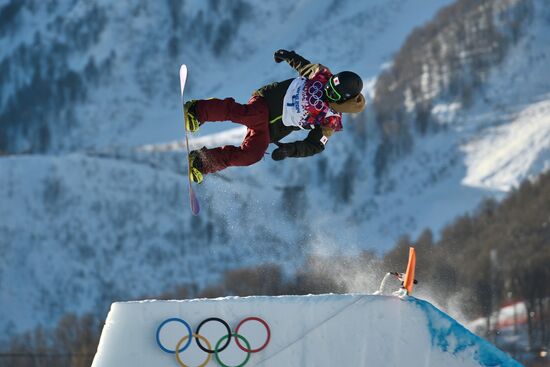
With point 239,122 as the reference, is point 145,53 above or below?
above

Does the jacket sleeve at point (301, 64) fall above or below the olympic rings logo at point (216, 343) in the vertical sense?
above

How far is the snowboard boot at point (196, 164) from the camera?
9148mm

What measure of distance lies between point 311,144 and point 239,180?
1489 inches

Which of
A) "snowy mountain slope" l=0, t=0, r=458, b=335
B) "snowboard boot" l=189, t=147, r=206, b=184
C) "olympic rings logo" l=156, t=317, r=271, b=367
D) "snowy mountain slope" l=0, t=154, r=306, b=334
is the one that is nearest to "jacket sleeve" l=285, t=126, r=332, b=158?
"snowboard boot" l=189, t=147, r=206, b=184

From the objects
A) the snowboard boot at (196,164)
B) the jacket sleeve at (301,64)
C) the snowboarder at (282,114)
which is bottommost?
the snowboard boot at (196,164)

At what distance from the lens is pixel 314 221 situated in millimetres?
40375

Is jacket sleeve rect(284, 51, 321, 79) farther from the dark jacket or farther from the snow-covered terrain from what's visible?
the snow-covered terrain

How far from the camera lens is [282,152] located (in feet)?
28.8

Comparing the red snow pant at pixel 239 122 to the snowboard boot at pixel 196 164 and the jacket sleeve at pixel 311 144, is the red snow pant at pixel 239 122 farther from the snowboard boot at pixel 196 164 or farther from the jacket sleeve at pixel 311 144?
the jacket sleeve at pixel 311 144

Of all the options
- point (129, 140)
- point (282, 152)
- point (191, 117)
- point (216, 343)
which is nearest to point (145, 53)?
point (129, 140)

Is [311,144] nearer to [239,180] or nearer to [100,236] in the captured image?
[239,180]

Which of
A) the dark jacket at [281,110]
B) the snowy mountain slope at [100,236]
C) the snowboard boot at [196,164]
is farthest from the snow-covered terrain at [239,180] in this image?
the dark jacket at [281,110]

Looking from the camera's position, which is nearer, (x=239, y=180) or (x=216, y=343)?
(x=216, y=343)

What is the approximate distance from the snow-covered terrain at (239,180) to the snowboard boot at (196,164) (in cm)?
2125
